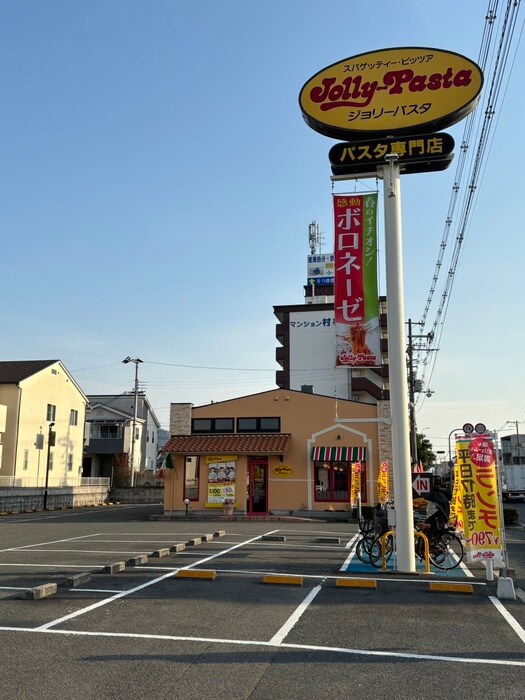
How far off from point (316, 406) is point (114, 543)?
14.1 meters

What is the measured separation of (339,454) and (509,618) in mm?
19384

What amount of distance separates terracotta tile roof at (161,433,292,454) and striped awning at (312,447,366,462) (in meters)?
1.46

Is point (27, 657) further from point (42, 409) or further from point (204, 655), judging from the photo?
point (42, 409)

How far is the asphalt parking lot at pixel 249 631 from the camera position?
17.0ft

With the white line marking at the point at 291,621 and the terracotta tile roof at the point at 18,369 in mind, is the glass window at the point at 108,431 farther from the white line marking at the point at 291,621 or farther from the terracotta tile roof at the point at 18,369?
the white line marking at the point at 291,621

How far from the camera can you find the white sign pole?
11508 mm

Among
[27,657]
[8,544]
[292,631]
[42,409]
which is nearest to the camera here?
[27,657]

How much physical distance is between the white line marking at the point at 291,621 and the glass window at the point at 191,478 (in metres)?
19.3

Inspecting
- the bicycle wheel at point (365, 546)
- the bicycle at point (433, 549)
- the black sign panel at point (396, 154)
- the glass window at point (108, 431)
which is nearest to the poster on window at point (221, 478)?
the bicycle wheel at point (365, 546)

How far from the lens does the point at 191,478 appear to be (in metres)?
28.3

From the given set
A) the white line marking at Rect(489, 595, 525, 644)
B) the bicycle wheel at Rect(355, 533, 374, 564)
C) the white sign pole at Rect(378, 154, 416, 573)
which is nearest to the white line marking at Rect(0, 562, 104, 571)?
the bicycle wheel at Rect(355, 533, 374, 564)

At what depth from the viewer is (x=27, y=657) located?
229 inches

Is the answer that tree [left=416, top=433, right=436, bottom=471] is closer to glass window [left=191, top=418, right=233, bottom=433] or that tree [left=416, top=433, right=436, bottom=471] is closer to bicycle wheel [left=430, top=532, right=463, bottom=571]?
glass window [left=191, top=418, right=233, bottom=433]

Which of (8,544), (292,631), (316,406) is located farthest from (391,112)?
(316,406)
